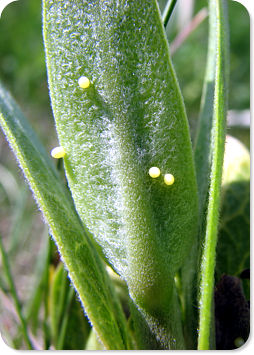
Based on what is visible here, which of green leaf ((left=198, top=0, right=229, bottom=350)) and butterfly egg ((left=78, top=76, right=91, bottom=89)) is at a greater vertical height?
butterfly egg ((left=78, top=76, right=91, bottom=89))

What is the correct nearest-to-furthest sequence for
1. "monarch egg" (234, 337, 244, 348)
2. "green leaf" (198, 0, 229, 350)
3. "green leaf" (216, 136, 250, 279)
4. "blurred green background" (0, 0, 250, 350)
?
"green leaf" (198, 0, 229, 350) → "monarch egg" (234, 337, 244, 348) → "green leaf" (216, 136, 250, 279) → "blurred green background" (0, 0, 250, 350)

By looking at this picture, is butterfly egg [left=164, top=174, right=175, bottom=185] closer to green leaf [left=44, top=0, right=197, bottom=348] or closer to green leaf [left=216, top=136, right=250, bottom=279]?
green leaf [left=44, top=0, right=197, bottom=348]

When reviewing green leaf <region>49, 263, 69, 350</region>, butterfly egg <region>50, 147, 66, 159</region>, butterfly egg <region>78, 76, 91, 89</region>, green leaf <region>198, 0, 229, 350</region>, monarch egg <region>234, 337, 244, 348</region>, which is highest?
butterfly egg <region>78, 76, 91, 89</region>

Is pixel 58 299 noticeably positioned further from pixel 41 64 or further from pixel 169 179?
pixel 41 64

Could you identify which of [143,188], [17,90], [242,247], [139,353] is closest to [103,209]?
[143,188]

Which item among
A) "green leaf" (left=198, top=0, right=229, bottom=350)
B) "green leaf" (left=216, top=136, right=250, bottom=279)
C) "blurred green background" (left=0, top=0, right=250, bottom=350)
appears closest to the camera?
"green leaf" (left=198, top=0, right=229, bottom=350)

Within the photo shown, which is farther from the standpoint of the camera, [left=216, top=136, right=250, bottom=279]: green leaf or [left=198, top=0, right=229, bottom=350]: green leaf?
[left=216, top=136, right=250, bottom=279]: green leaf

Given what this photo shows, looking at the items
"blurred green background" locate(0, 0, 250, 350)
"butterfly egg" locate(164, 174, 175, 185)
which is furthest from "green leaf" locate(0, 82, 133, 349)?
"blurred green background" locate(0, 0, 250, 350)
